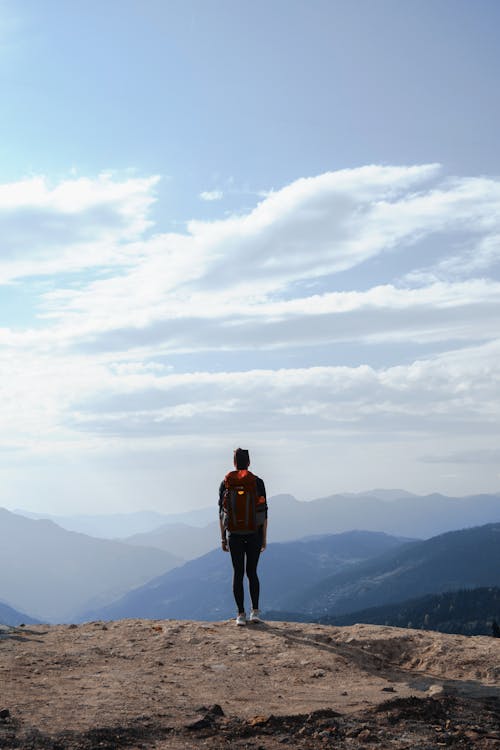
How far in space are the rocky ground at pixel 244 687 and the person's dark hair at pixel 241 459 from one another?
3.54 metres

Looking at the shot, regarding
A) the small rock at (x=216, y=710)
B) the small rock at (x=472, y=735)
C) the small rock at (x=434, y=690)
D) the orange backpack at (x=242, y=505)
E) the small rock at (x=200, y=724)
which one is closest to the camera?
the small rock at (x=472, y=735)

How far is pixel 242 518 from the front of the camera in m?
14.9

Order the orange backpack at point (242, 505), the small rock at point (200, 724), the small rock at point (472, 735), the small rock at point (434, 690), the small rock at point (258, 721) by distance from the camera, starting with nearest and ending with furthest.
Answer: the small rock at point (472, 735) < the small rock at point (200, 724) < the small rock at point (258, 721) < the small rock at point (434, 690) < the orange backpack at point (242, 505)

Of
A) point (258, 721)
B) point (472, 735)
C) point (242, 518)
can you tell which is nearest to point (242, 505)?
point (242, 518)

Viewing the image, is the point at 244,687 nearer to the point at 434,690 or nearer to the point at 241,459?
the point at 434,690

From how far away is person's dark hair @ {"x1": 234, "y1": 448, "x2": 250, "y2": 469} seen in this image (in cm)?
1511

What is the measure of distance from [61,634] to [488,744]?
10.3 m

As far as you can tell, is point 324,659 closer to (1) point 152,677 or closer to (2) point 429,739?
(1) point 152,677

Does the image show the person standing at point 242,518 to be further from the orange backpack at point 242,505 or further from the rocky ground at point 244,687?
the rocky ground at point 244,687

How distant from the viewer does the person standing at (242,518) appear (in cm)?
1492

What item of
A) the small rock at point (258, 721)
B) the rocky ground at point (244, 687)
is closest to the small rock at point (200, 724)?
the rocky ground at point (244, 687)

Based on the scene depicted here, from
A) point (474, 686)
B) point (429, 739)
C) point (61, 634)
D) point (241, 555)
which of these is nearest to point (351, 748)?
point (429, 739)

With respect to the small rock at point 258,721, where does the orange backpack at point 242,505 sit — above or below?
above

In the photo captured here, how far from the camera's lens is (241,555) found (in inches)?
595
